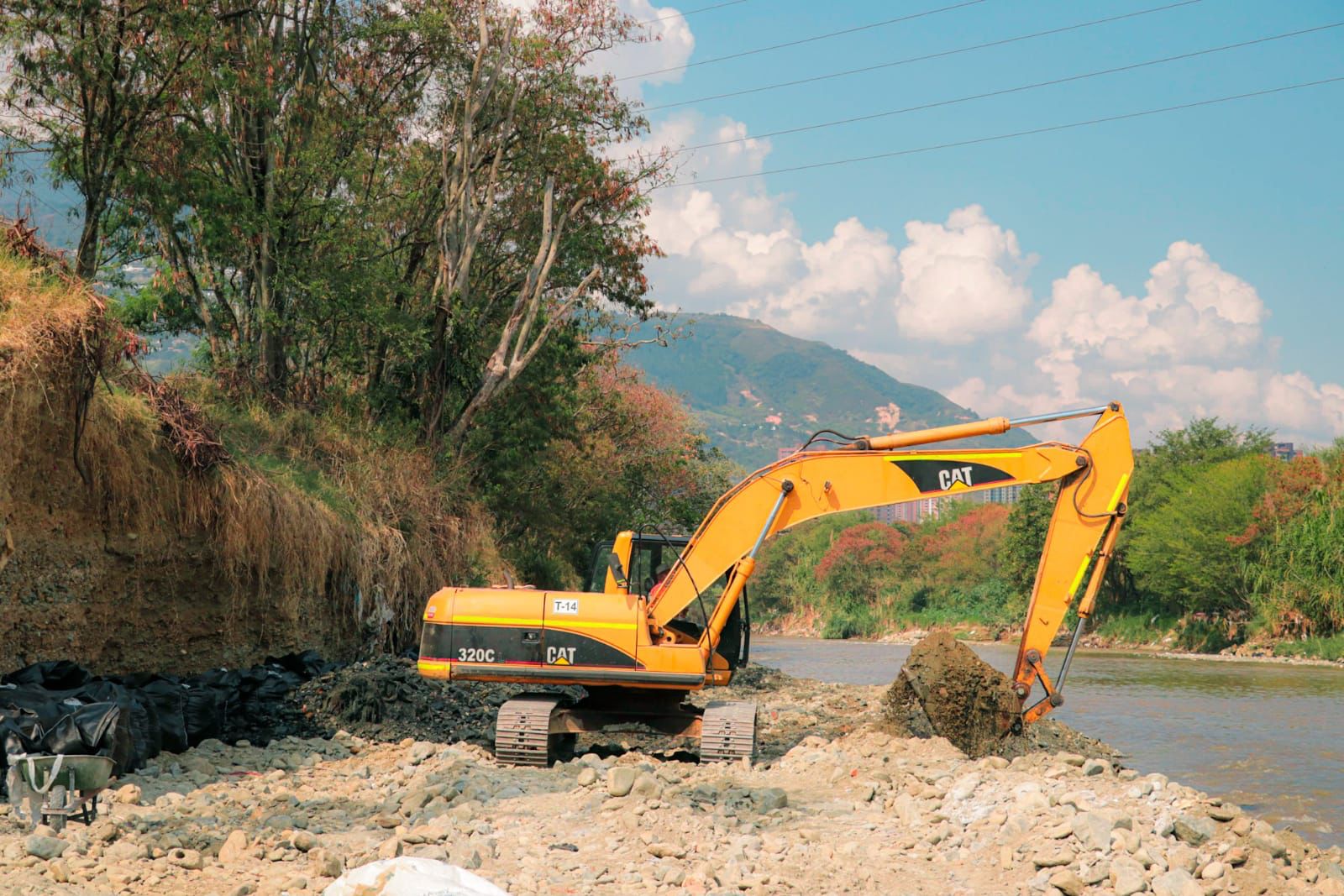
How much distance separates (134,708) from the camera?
9.45 metres

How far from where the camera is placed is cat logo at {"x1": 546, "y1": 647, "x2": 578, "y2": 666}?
1063 cm

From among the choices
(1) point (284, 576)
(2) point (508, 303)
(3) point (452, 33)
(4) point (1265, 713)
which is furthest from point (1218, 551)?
Result: (1) point (284, 576)

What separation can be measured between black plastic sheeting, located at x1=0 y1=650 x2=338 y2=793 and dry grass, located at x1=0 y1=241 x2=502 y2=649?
154 cm

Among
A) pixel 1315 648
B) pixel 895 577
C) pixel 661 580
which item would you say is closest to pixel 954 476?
pixel 661 580

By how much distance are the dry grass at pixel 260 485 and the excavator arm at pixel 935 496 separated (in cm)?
515

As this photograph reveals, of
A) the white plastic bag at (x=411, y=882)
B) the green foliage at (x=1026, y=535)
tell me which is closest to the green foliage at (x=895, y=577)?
the green foliage at (x=1026, y=535)

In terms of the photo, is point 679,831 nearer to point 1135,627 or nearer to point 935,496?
point 935,496

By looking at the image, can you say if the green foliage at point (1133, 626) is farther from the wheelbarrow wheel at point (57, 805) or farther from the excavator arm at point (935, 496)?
the wheelbarrow wheel at point (57, 805)

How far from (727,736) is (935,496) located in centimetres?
274

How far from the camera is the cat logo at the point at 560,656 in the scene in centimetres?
1063

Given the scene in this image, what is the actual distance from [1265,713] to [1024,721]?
10.7m

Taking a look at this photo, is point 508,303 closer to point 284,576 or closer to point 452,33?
point 452,33

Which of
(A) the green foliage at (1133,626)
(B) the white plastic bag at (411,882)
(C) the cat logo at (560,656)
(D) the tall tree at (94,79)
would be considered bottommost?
(A) the green foliage at (1133,626)

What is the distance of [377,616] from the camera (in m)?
15.8
